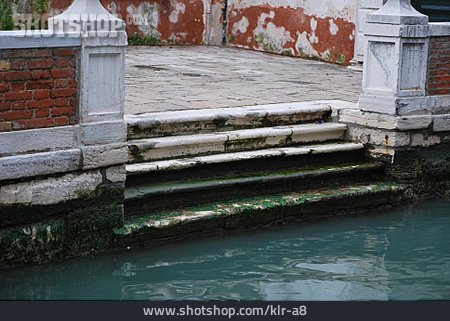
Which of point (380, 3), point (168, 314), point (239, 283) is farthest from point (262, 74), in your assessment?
point (168, 314)

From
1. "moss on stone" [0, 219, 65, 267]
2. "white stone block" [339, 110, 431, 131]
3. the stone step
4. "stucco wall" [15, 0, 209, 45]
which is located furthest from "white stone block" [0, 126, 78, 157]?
"stucco wall" [15, 0, 209, 45]

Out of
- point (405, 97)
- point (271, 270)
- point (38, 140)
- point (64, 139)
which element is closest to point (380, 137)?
point (405, 97)

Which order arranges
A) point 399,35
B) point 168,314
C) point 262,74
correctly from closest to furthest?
point 168,314
point 399,35
point 262,74

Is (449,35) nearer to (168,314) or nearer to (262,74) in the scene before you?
(262,74)

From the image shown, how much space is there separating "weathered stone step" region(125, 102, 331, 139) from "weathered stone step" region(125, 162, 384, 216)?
18.9 inches

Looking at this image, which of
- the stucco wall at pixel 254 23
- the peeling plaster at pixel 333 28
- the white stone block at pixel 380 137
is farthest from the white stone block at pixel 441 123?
the peeling plaster at pixel 333 28

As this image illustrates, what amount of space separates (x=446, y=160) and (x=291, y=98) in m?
1.53

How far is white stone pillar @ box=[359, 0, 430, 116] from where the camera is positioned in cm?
770

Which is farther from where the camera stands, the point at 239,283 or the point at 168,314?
the point at 239,283

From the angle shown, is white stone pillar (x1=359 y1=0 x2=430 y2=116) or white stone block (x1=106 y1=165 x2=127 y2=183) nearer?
white stone block (x1=106 y1=165 x2=127 y2=183)

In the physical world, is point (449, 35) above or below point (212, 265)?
above

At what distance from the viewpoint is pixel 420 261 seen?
20.9 feet

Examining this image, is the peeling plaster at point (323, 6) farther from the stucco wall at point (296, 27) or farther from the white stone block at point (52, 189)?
the white stone block at point (52, 189)

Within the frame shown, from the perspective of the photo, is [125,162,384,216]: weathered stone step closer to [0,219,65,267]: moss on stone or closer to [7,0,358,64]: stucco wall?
[0,219,65,267]: moss on stone
